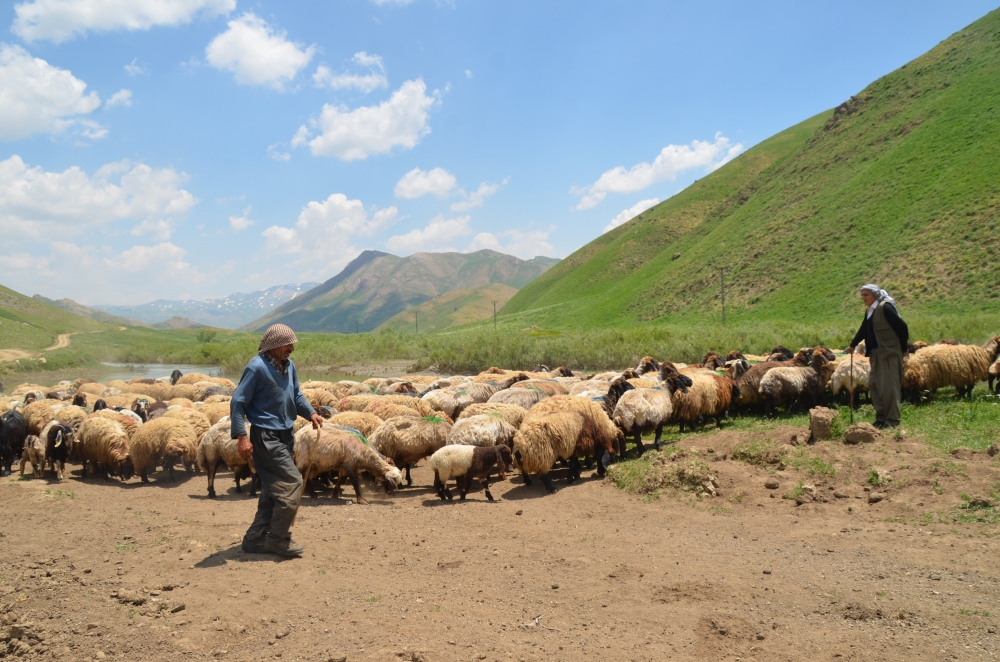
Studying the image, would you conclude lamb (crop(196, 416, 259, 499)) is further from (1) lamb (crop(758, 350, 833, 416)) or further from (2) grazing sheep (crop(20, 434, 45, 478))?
(1) lamb (crop(758, 350, 833, 416))

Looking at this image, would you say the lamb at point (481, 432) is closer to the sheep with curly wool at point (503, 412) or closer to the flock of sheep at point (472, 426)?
the flock of sheep at point (472, 426)

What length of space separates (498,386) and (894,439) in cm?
982

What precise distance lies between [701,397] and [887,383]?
362 centimetres

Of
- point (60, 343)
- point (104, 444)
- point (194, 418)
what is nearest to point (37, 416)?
point (104, 444)

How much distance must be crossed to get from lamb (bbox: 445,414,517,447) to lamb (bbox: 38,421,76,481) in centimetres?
776

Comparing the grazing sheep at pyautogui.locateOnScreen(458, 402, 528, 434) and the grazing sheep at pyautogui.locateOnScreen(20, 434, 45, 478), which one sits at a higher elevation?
the grazing sheep at pyautogui.locateOnScreen(458, 402, 528, 434)

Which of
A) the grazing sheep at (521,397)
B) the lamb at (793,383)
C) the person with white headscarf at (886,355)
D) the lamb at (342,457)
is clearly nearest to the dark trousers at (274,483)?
the lamb at (342,457)

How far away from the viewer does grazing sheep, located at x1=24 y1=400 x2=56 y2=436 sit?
14.1m

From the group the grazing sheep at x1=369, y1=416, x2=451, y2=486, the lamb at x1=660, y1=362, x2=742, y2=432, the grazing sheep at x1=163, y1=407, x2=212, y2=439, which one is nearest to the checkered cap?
the grazing sheep at x1=369, y1=416, x2=451, y2=486

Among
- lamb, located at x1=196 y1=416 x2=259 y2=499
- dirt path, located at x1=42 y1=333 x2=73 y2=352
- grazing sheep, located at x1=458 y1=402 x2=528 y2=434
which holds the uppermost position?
dirt path, located at x1=42 y1=333 x2=73 y2=352

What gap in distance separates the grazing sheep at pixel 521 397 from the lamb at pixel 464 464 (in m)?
3.92

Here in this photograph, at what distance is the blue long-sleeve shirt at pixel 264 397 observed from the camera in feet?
20.7

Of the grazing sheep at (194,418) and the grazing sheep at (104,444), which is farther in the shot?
the grazing sheep at (194,418)

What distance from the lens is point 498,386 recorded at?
54.5 feet
